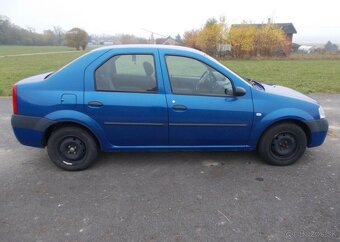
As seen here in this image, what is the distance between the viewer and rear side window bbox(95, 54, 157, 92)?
12.5 ft

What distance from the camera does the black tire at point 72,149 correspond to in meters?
3.92

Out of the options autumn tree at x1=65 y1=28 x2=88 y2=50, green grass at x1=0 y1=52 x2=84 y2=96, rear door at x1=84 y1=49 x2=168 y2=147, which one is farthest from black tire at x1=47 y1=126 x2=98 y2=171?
autumn tree at x1=65 y1=28 x2=88 y2=50

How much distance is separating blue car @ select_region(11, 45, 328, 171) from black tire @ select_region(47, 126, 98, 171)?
12mm

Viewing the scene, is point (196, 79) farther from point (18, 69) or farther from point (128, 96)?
point (18, 69)

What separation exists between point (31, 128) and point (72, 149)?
0.57 meters

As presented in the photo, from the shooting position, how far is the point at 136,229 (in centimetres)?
279

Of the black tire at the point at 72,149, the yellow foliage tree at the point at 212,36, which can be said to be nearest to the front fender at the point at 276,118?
the black tire at the point at 72,149

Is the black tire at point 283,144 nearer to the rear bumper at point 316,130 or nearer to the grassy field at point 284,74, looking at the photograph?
the rear bumper at point 316,130

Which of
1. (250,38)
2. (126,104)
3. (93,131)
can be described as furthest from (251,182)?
(250,38)

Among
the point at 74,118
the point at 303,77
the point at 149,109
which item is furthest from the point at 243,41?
the point at 74,118

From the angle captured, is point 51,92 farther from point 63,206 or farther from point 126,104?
point 63,206

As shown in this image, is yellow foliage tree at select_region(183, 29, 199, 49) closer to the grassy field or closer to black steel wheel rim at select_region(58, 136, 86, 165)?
the grassy field

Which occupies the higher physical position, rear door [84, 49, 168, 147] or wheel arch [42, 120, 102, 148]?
rear door [84, 49, 168, 147]

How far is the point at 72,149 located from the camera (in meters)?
3.99
